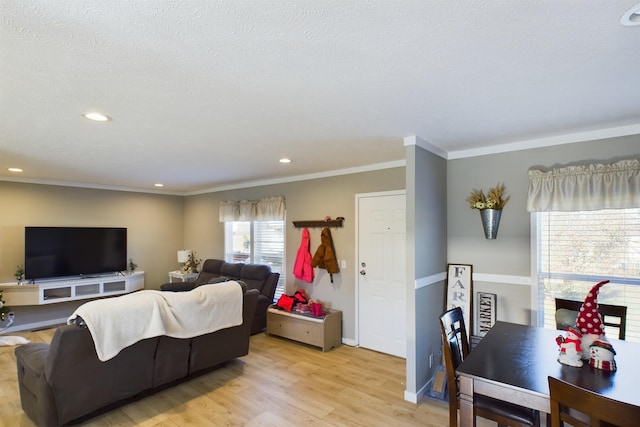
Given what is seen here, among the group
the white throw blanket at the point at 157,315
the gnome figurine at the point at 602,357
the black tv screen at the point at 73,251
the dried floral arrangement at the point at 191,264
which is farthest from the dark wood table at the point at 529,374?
the black tv screen at the point at 73,251

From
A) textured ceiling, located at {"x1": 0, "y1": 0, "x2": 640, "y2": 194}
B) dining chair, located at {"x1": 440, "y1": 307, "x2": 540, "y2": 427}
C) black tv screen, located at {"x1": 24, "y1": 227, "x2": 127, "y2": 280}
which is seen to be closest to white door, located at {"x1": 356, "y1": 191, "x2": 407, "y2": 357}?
textured ceiling, located at {"x1": 0, "y1": 0, "x2": 640, "y2": 194}

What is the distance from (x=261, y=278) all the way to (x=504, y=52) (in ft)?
14.6

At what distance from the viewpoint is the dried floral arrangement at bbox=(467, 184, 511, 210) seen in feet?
10.8

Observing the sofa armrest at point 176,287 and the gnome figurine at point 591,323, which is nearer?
the gnome figurine at point 591,323

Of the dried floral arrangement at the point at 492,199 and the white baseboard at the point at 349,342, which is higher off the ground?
the dried floral arrangement at the point at 492,199

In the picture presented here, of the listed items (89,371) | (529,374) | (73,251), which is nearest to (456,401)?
(529,374)

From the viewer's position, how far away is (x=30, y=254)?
5.10 meters

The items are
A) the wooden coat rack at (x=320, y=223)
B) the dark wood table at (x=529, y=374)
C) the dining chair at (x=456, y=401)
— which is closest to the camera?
the dark wood table at (x=529, y=374)

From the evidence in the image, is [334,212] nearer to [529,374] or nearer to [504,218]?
[504,218]

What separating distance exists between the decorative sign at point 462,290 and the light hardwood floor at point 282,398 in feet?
3.01

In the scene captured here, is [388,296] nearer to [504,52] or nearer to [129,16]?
[504,52]

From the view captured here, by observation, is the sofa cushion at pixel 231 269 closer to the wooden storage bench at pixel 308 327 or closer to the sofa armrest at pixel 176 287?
the sofa armrest at pixel 176 287

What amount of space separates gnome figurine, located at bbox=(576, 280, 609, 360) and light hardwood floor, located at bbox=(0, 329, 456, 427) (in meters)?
1.36

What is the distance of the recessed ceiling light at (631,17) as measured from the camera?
130cm
